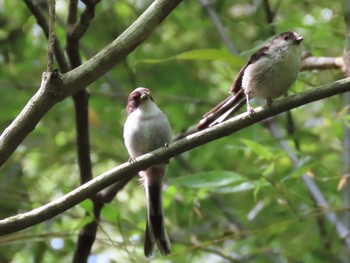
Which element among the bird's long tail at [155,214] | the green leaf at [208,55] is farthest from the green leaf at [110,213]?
the green leaf at [208,55]

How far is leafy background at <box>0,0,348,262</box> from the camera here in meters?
4.73

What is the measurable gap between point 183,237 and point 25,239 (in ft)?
4.52

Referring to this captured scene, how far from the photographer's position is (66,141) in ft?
20.3

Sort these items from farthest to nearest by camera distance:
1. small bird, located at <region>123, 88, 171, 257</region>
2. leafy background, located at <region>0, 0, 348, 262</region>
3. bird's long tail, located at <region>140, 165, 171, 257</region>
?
leafy background, located at <region>0, 0, 348, 262</region>, small bird, located at <region>123, 88, 171, 257</region>, bird's long tail, located at <region>140, 165, 171, 257</region>

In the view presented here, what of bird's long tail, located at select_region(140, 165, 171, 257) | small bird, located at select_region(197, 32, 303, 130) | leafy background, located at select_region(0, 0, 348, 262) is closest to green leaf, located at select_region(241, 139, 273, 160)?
leafy background, located at select_region(0, 0, 348, 262)

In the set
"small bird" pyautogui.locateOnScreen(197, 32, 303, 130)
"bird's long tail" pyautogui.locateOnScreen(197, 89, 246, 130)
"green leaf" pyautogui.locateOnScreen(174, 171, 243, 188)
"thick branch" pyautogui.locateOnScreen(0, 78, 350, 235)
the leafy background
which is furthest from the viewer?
the leafy background

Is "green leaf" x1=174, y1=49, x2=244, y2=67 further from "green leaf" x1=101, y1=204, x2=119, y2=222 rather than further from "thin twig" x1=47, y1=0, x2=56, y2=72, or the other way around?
"thin twig" x1=47, y1=0, x2=56, y2=72

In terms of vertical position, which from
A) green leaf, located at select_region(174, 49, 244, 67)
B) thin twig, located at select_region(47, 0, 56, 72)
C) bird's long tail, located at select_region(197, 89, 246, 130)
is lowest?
bird's long tail, located at select_region(197, 89, 246, 130)

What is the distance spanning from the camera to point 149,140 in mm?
4645

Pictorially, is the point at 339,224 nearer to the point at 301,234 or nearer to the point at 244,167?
the point at 301,234

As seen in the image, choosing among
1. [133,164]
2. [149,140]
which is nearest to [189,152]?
[149,140]

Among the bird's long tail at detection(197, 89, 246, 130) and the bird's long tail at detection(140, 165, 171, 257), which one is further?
the bird's long tail at detection(140, 165, 171, 257)

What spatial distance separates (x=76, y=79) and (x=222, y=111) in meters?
1.09

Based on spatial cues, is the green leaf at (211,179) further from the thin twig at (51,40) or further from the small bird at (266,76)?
the thin twig at (51,40)
